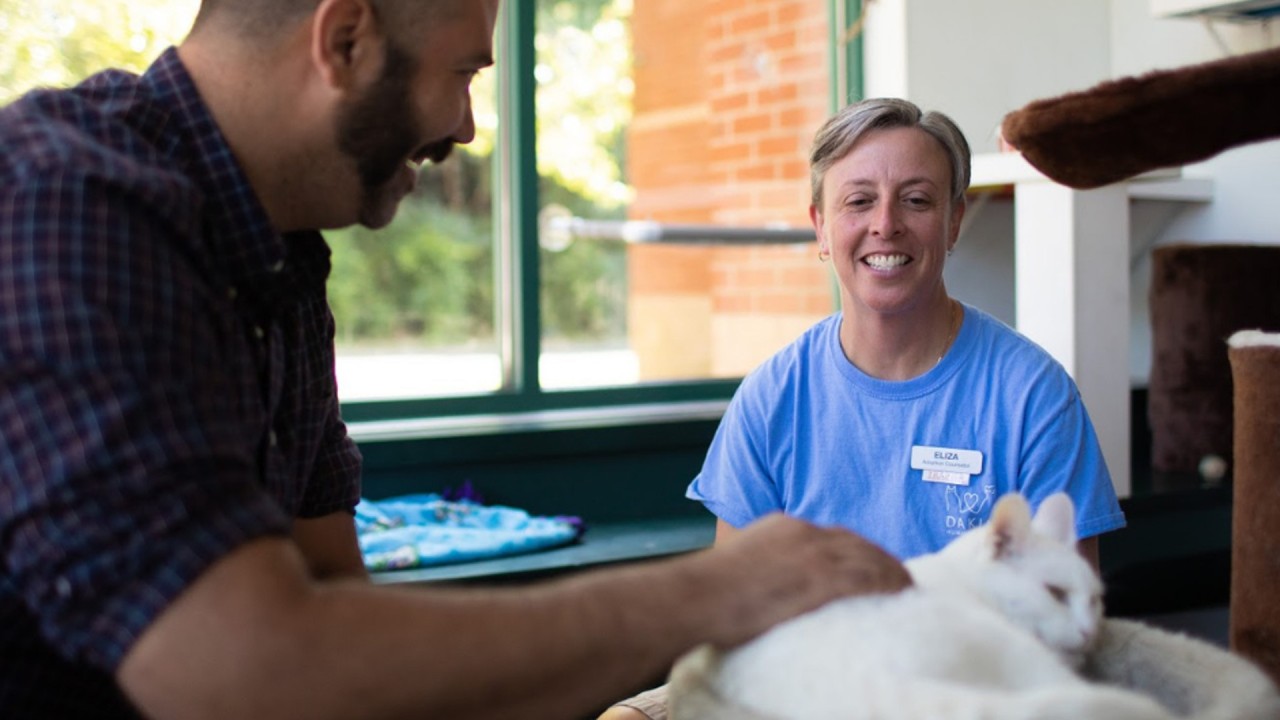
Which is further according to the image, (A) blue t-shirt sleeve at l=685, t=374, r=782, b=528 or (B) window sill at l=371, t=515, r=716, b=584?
(B) window sill at l=371, t=515, r=716, b=584

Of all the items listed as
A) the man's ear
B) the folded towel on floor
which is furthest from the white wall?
the man's ear

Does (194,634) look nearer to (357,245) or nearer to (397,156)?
(397,156)

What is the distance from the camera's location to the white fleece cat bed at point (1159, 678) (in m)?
0.77

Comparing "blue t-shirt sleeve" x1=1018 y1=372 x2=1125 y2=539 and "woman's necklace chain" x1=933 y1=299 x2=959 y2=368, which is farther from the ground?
"woman's necklace chain" x1=933 y1=299 x2=959 y2=368

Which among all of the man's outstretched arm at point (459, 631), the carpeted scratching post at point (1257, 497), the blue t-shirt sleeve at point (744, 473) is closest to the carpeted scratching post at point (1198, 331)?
the carpeted scratching post at point (1257, 497)

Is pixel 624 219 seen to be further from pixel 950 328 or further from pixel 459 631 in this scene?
pixel 459 631

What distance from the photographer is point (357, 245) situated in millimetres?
3021

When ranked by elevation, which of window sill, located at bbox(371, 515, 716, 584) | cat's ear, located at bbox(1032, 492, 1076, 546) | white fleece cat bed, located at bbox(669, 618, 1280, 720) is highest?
cat's ear, located at bbox(1032, 492, 1076, 546)

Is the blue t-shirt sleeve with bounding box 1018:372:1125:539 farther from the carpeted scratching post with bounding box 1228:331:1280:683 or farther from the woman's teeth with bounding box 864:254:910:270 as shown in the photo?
the carpeted scratching post with bounding box 1228:331:1280:683

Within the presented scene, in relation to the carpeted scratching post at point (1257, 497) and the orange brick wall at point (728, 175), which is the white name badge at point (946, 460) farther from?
the orange brick wall at point (728, 175)

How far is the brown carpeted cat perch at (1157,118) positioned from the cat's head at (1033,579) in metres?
0.26

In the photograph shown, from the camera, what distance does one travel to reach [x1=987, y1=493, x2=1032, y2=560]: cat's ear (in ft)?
2.78

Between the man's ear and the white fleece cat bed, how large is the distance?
481mm

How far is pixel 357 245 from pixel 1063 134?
7.95ft
